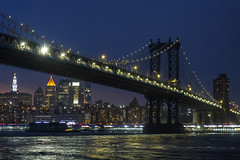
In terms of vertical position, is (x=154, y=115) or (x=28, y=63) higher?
(x=28, y=63)

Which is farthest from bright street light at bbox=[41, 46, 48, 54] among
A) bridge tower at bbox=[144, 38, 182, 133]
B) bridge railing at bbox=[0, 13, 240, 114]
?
bridge tower at bbox=[144, 38, 182, 133]

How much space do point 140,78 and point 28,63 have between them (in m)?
34.3

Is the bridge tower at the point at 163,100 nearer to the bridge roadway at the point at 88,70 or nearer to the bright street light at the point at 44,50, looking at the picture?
the bridge roadway at the point at 88,70

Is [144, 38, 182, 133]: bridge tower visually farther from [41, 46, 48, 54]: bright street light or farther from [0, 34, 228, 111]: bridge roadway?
[41, 46, 48, 54]: bright street light

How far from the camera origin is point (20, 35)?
6406 cm

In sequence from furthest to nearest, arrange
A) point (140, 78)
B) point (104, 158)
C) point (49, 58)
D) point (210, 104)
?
point (210, 104), point (140, 78), point (49, 58), point (104, 158)

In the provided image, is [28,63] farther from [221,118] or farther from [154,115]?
[221,118]

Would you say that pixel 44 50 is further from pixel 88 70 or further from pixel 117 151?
pixel 117 151

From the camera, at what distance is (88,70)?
3140 inches

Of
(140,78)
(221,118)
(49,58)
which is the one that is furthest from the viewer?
(221,118)

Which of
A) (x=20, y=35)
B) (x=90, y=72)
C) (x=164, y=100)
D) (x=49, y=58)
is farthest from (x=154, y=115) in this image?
(x=20, y=35)

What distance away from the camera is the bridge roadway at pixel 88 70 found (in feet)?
213

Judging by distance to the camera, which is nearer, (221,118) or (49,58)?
(49,58)

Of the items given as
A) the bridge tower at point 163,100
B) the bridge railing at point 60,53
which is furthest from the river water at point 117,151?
the bridge tower at point 163,100
